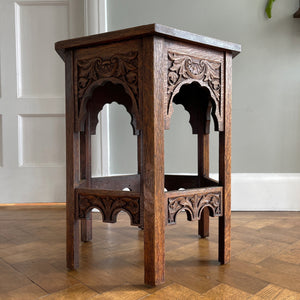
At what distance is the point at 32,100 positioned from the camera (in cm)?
237

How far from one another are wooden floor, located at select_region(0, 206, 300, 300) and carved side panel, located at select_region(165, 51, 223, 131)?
0.53m

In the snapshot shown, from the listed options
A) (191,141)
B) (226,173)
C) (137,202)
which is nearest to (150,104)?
(137,202)

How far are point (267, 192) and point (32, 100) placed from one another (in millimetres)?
1729

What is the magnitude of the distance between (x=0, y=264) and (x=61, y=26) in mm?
1706

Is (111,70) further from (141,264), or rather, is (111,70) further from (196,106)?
(141,264)

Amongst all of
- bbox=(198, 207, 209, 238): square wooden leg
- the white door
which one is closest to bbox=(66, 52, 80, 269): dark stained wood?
bbox=(198, 207, 209, 238): square wooden leg

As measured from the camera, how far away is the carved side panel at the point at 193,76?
3.62 feet

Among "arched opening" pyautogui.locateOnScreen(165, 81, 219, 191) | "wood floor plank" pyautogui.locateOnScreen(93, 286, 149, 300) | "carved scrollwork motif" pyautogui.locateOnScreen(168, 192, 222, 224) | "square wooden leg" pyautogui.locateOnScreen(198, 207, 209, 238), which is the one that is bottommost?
"wood floor plank" pyautogui.locateOnScreen(93, 286, 149, 300)

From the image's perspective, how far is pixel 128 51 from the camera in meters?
1.09

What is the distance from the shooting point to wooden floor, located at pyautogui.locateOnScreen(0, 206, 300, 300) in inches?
41.1

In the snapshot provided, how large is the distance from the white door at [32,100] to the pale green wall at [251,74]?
0.47 metres

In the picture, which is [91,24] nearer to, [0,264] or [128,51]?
[128,51]

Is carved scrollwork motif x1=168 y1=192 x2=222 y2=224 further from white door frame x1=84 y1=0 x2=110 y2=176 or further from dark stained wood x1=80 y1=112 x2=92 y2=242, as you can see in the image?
white door frame x1=84 y1=0 x2=110 y2=176

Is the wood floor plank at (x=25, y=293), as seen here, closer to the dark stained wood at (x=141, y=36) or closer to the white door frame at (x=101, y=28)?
the dark stained wood at (x=141, y=36)
